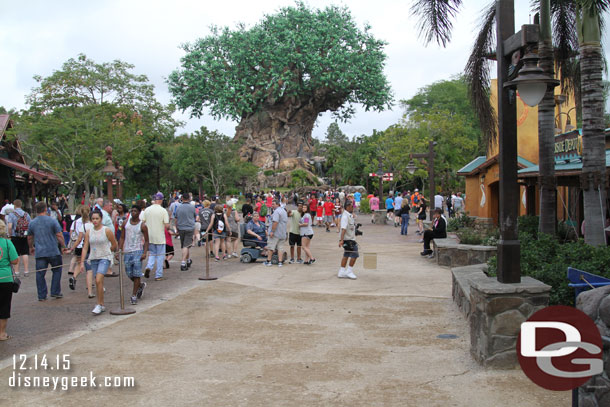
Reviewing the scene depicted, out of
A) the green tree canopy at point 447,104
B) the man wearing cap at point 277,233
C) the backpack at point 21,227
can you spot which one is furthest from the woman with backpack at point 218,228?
the green tree canopy at point 447,104

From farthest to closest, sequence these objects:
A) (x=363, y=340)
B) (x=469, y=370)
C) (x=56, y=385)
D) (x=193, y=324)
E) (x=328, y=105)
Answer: (x=328, y=105) → (x=193, y=324) → (x=363, y=340) → (x=469, y=370) → (x=56, y=385)

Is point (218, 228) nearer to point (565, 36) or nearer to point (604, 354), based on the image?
point (565, 36)

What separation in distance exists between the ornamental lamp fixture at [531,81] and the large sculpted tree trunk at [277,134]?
56702 millimetres

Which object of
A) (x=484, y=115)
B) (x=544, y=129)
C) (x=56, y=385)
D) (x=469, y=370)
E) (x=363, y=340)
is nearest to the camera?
(x=56, y=385)

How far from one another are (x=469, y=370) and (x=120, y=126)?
116 feet

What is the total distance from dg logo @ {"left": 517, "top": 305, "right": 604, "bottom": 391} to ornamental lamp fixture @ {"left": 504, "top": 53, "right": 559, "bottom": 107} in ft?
10.5

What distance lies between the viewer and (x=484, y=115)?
470 inches

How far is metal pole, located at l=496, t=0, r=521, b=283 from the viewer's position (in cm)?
604

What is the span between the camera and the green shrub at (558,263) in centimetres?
664

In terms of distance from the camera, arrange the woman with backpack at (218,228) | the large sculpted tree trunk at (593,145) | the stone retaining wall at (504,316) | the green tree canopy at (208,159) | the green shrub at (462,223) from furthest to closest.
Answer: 1. the green tree canopy at (208,159)
2. the green shrub at (462,223)
3. the woman with backpack at (218,228)
4. the large sculpted tree trunk at (593,145)
5. the stone retaining wall at (504,316)

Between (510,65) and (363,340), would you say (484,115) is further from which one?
(363,340)

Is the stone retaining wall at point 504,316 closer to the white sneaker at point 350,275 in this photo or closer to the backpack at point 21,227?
the white sneaker at point 350,275

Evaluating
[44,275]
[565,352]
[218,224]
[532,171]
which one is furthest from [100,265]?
[532,171]

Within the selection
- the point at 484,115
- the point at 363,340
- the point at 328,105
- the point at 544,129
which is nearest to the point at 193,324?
the point at 363,340
